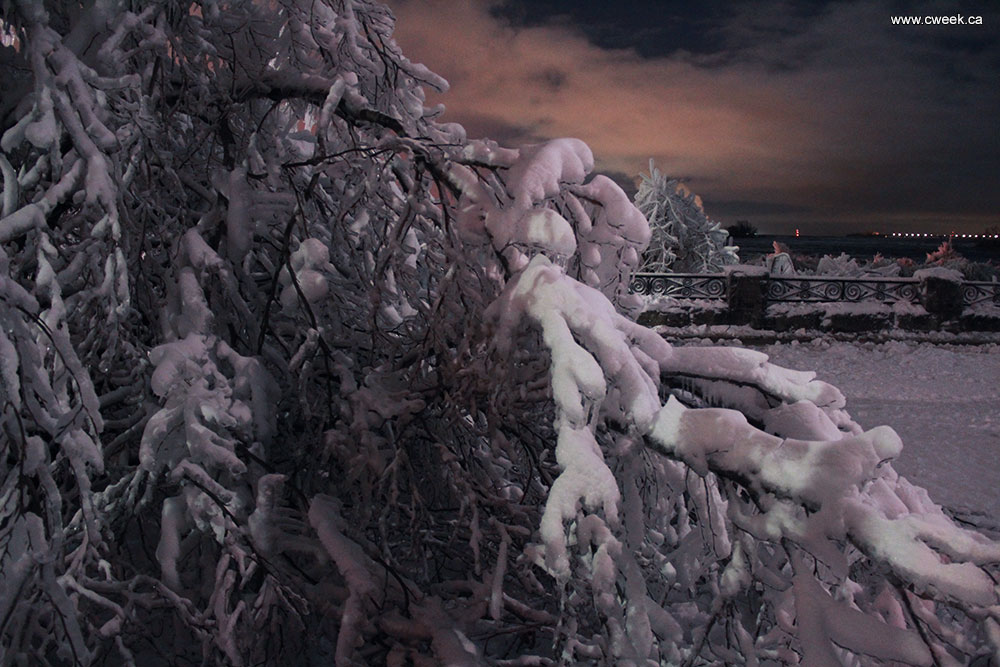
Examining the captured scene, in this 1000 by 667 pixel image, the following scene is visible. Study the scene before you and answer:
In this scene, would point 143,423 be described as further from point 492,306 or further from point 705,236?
point 705,236

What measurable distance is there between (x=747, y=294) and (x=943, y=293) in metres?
4.24

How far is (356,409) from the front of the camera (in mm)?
2660

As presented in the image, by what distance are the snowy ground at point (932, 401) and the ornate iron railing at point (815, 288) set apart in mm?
1824

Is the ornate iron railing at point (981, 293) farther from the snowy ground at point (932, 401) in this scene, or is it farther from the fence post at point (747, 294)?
the fence post at point (747, 294)

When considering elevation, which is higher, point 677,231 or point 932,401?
point 677,231

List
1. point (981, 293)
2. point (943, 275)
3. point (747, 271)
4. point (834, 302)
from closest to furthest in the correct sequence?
point (943, 275) < point (981, 293) < point (747, 271) < point (834, 302)

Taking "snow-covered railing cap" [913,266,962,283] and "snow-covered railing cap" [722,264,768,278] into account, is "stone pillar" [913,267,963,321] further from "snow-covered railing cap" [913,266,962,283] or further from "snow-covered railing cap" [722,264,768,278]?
"snow-covered railing cap" [722,264,768,278]

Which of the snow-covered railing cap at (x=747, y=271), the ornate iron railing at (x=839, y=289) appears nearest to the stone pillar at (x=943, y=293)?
the ornate iron railing at (x=839, y=289)

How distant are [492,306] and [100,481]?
212 centimetres

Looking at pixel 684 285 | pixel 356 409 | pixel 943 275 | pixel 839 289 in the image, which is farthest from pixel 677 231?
pixel 356 409

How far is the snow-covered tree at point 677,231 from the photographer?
20.7 meters

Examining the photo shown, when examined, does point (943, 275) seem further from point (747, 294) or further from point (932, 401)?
point (932, 401)

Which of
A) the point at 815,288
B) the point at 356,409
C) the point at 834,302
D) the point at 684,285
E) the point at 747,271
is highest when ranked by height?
the point at 747,271

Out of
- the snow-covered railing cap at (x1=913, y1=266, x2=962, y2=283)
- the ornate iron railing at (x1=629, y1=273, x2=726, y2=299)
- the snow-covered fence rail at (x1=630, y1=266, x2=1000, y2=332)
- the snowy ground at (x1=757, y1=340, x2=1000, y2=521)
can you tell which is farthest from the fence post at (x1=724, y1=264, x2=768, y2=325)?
the snow-covered railing cap at (x1=913, y1=266, x2=962, y2=283)
